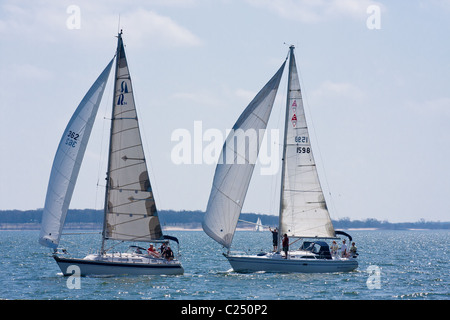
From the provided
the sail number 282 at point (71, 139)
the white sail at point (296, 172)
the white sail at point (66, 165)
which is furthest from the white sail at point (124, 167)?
the white sail at point (296, 172)

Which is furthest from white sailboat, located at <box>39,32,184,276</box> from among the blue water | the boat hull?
the boat hull

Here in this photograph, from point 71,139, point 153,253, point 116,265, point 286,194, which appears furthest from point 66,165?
point 286,194

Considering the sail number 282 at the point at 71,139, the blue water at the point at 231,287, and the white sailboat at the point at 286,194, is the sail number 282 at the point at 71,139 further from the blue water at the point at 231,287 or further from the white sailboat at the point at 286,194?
the white sailboat at the point at 286,194

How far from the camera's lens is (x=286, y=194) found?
38.6 m

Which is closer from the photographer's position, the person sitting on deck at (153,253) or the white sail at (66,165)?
the white sail at (66,165)

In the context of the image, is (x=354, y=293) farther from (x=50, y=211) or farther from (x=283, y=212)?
(x=50, y=211)

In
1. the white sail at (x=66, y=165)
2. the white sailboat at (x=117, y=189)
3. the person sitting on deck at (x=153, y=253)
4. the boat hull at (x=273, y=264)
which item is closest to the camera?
the white sail at (x=66, y=165)

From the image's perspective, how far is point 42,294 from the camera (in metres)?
30.3

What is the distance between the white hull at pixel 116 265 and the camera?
110 feet

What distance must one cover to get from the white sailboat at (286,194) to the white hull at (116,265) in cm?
357

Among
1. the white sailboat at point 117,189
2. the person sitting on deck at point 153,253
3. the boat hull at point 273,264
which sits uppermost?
the white sailboat at point 117,189

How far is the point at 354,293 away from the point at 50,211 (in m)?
15.0

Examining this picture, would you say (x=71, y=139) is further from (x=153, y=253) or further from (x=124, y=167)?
(x=153, y=253)
